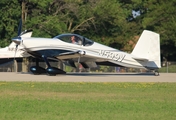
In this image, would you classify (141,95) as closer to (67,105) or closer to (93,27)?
(67,105)

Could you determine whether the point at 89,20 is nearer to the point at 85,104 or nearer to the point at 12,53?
the point at 12,53

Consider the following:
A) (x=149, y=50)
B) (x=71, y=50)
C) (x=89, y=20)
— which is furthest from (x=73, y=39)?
(x=89, y=20)

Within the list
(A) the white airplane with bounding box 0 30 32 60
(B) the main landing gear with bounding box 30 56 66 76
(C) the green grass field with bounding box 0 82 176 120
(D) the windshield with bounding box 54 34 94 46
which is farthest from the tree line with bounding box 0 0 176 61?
(C) the green grass field with bounding box 0 82 176 120

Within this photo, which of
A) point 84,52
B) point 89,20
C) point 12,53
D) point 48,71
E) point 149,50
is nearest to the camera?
point 84,52

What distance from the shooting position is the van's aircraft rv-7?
27328mm

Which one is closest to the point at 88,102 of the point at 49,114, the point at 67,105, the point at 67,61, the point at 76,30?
the point at 67,105

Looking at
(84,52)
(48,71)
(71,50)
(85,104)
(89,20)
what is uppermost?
(89,20)

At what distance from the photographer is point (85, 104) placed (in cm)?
1291

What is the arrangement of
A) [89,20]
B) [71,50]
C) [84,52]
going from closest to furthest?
[84,52]
[71,50]
[89,20]

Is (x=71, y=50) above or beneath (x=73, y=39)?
beneath

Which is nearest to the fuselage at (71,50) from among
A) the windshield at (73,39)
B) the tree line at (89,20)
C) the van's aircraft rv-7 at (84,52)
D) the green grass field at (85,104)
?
the van's aircraft rv-7 at (84,52)

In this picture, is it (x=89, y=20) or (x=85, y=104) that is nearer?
(x=85, y=104)

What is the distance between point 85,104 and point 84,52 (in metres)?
14.2

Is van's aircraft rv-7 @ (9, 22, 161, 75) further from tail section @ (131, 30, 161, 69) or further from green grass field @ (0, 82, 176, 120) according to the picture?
green grass field @ (0, 82, 176, 120)
